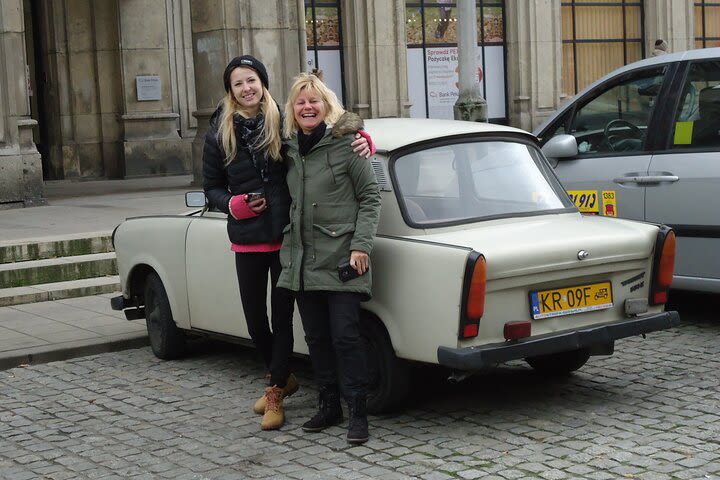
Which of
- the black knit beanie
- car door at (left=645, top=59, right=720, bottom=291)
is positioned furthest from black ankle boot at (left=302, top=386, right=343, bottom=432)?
car door at (left=645, top=59, right=720, bottom=291)

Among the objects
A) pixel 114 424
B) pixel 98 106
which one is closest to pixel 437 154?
pixel 114 424

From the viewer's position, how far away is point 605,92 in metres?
9.25

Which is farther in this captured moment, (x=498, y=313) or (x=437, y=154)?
(x=437, y=154)

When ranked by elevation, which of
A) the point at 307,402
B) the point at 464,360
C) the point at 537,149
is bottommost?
the point at 307,402

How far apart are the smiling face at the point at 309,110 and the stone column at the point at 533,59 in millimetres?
21915

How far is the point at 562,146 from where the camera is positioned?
8.80 meters

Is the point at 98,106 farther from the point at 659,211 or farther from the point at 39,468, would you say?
the point at 39,468

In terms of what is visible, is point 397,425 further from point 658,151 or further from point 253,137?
point 658,151

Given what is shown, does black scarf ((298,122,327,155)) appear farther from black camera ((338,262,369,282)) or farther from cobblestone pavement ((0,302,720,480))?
cobblestone pavement ((0,302,720,480))

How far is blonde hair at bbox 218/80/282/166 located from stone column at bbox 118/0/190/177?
15.7 m

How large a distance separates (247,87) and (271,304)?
1125 millimetres

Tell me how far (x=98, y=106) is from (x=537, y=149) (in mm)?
16166

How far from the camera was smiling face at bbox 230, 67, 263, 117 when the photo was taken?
655 centimetres

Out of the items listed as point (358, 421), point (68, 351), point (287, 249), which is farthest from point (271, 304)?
point (68, 351)
